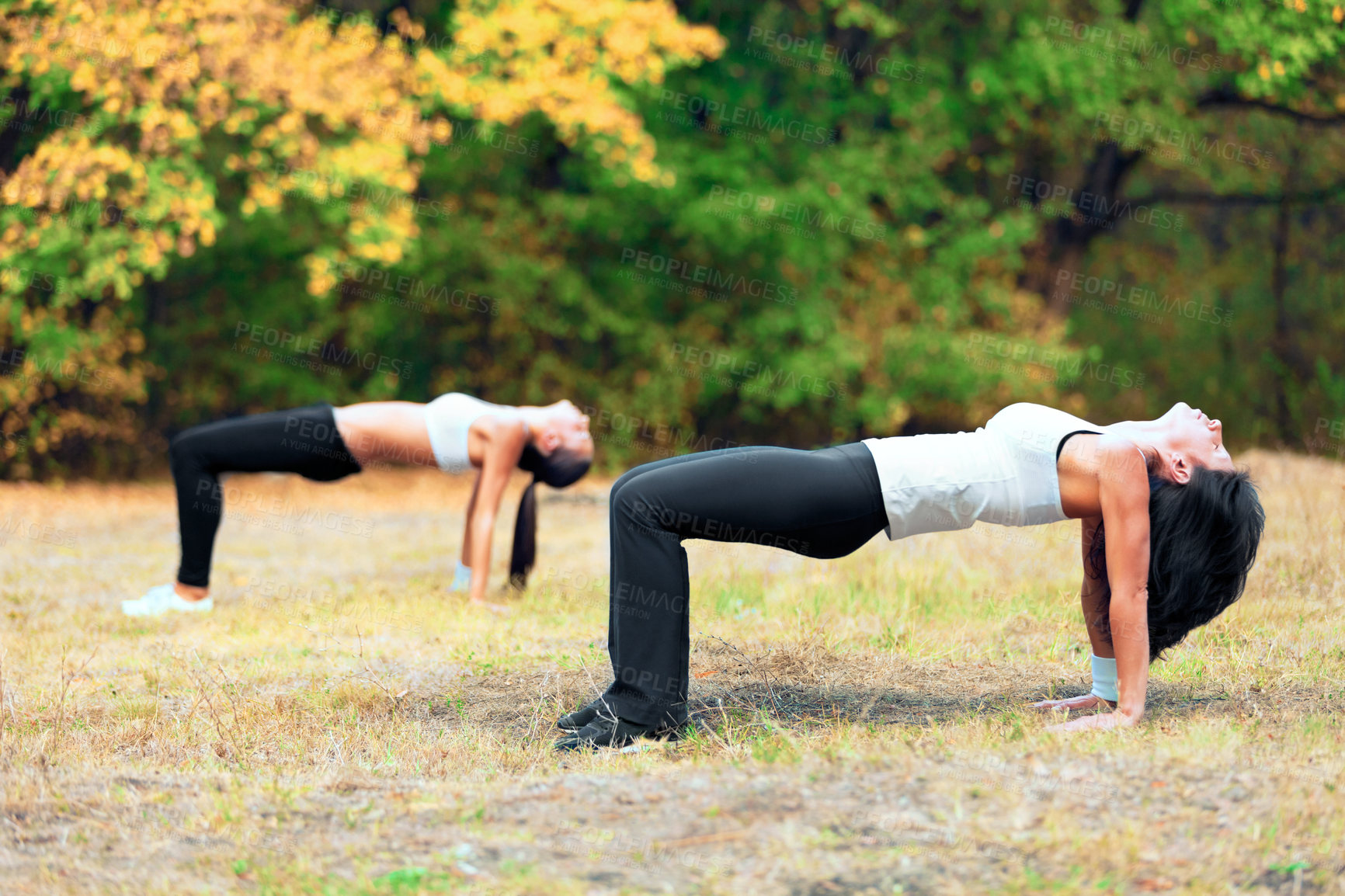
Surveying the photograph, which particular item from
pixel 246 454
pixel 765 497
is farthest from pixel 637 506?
pixel 246 454

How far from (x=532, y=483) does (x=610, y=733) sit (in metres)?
3.07

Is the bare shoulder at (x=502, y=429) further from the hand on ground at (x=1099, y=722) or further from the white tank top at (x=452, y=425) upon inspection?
the hand on ground at (x=1099, y=722)

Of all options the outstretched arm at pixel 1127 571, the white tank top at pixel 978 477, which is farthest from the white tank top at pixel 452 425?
the outstretched arm at pixel 1127 571

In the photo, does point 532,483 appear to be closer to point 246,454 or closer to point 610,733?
point 246,454

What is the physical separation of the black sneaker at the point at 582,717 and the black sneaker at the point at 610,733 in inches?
1.0

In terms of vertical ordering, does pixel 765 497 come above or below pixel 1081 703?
above

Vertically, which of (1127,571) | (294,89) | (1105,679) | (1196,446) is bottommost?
(1105,679)

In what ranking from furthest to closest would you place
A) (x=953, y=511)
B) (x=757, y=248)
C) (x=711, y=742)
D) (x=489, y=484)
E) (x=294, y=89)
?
(x=757, y=248) → (x=294, y=89) → (x=489, y=484) → (x=711, y=742) → (x=953, y=511)

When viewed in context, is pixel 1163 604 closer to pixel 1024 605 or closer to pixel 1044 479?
pixel 1044 479

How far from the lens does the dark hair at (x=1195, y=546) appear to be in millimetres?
3979

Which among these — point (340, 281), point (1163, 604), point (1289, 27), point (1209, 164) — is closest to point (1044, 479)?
point (1163, 604)

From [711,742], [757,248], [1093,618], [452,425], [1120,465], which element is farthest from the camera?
[757,248]

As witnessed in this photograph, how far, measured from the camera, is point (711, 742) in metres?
4.15

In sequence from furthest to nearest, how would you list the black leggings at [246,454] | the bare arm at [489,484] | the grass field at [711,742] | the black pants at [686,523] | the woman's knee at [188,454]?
the woman's knee at [188,454]
the black leggings at [246,454]
the bare arm at [489,484]
the black pants at [686,523]
the grass field at [711,742]
